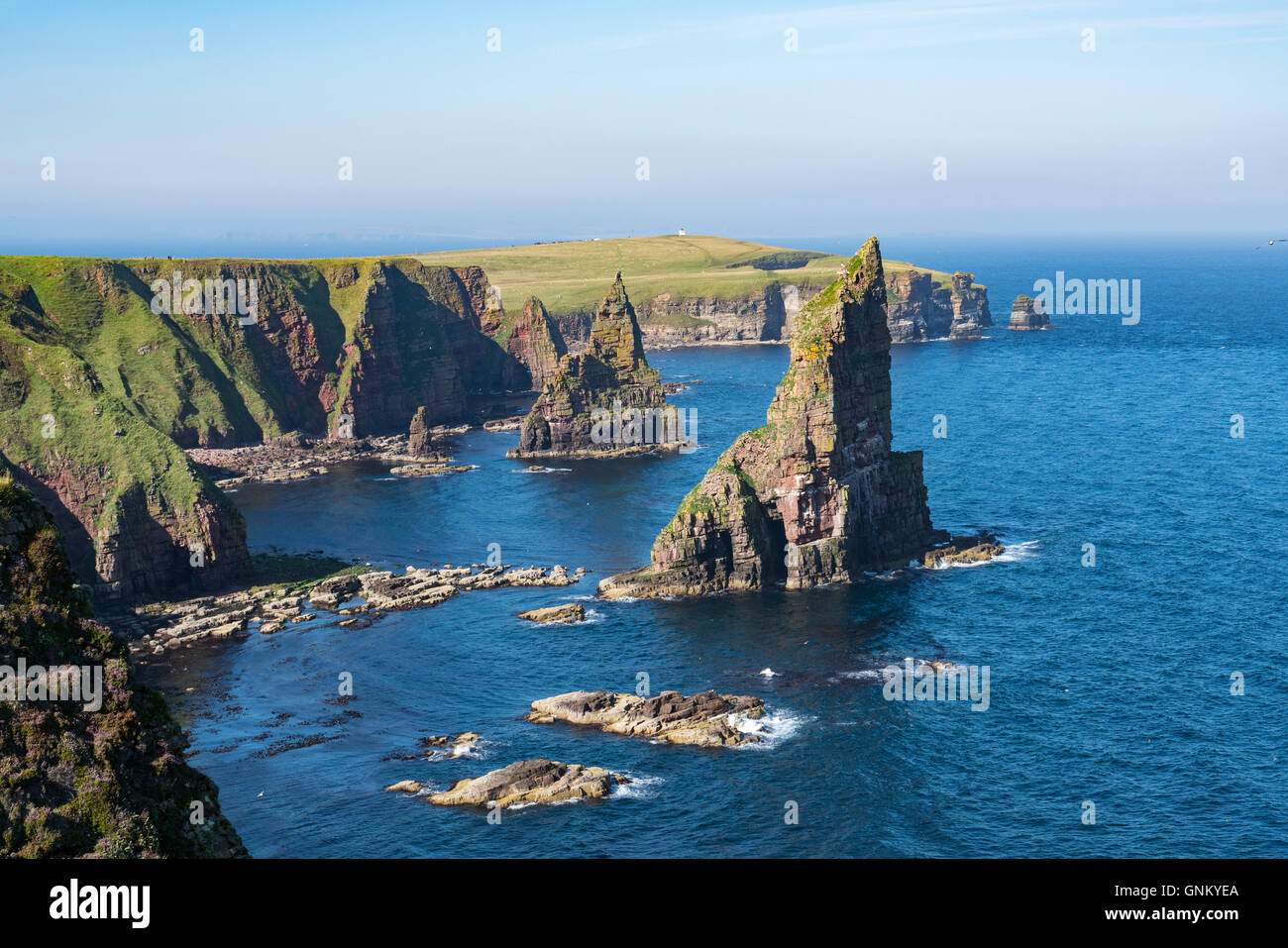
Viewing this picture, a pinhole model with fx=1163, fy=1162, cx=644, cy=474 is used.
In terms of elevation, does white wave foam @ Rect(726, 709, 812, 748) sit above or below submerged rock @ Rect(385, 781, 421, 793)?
above

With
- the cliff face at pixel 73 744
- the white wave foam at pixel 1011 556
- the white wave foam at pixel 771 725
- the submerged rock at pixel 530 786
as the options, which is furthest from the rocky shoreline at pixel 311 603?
the cliff face at pixel 73 744

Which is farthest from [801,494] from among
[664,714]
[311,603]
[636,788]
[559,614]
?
[311,603]

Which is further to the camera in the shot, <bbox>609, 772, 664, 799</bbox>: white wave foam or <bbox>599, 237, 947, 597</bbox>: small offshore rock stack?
<bbox>599, 237, 947, 597</bbox>: small offshore rock stack

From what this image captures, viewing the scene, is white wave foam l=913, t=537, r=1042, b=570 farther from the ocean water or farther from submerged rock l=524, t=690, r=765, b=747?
submerged rock l=524, t=690, r=765, b=747

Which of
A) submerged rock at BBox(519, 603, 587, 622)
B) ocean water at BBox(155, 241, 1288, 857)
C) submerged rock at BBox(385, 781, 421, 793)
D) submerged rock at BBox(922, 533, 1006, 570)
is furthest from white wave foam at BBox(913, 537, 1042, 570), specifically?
submerged rock at BBox(385, 781, 421, 793)

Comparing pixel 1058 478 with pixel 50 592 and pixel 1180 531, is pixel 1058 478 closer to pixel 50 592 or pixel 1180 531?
pixel 1180 531

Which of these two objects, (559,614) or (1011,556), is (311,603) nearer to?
(559,614)

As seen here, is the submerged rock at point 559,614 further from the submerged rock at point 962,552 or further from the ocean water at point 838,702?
the submerged rock at point 962,552
